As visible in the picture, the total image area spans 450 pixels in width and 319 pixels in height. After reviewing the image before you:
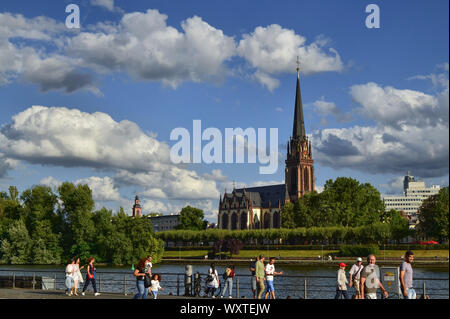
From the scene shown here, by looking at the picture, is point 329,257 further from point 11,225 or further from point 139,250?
point 11,225

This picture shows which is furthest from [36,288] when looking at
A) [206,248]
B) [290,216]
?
[290,216]

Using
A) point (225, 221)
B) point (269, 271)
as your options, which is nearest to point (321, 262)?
point (269, 271)

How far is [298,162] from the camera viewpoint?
→ 177m

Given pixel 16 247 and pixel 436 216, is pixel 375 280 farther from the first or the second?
pixel 436 216

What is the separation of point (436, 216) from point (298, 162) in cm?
7492

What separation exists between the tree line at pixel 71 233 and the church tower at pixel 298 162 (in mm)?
83282

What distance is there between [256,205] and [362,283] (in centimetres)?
17237

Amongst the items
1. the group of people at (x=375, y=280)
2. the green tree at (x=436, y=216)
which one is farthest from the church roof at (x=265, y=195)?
the group of people at (x=375, y=280)

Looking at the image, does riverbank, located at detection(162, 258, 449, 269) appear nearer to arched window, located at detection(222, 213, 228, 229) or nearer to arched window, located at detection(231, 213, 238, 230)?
arched window, located at detection(231, 213, 238, 230)

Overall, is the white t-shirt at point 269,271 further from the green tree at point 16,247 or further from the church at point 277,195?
the church at point 277,195

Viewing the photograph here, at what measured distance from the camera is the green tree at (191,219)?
169 metres

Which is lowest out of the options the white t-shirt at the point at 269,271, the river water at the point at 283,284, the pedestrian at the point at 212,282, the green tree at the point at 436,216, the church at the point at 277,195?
the river water at the point at 283,284

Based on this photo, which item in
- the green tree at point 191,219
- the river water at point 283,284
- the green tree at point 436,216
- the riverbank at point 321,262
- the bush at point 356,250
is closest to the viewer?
the river water at point 283,284
